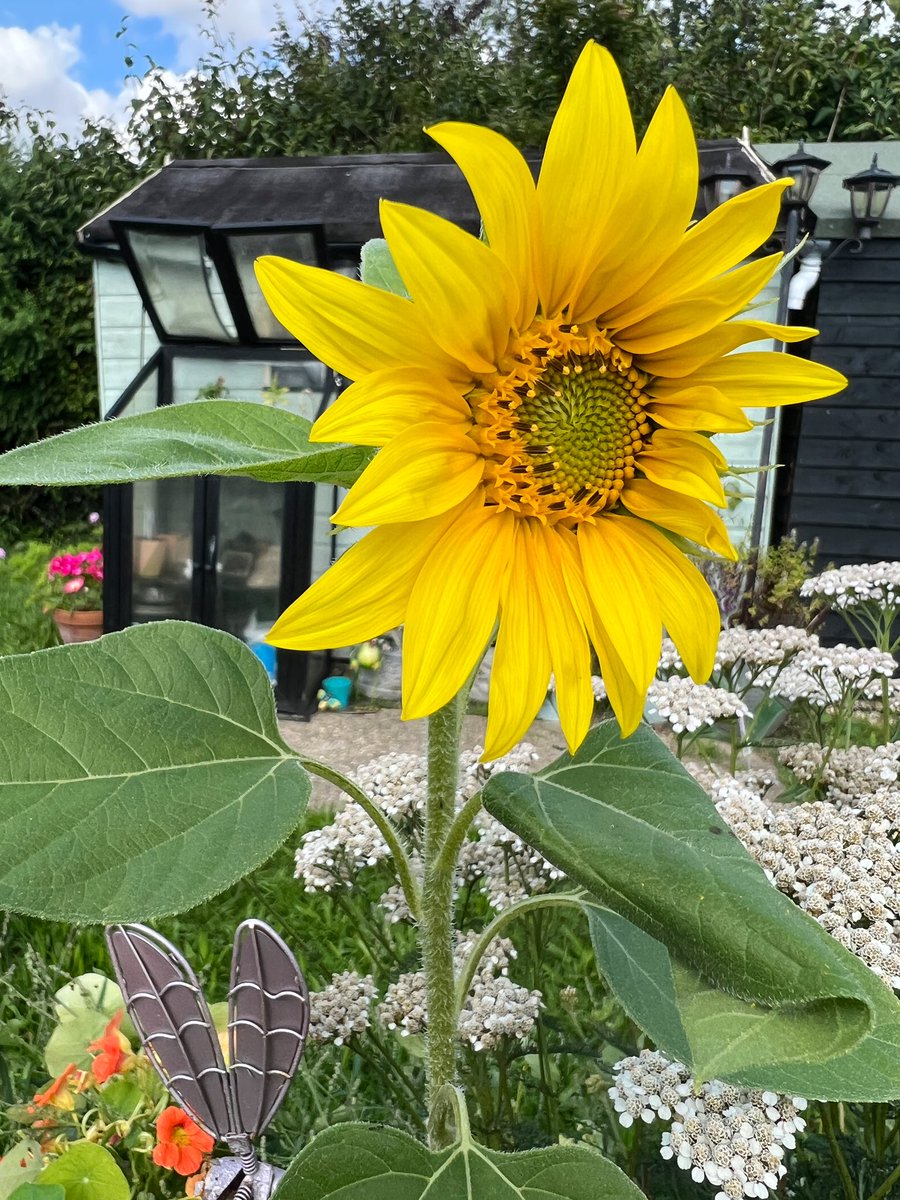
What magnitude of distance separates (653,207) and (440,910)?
0.36 metres

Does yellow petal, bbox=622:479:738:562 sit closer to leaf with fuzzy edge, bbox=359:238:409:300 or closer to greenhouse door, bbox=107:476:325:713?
leaf with fuzzy edge, bbox=359:238:409:300

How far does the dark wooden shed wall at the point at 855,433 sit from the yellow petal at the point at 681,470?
13.6ft

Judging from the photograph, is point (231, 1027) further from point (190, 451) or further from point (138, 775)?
point (190, 451)

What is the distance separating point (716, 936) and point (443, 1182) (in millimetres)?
224

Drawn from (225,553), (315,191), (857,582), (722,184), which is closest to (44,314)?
(315,191)

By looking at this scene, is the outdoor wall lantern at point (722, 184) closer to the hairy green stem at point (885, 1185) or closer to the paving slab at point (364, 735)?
the paving slab at point (364, 735)

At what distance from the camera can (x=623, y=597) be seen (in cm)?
43

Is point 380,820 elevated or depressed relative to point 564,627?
depressed

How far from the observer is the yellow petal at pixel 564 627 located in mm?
422

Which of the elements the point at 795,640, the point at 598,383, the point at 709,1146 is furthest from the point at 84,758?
the point at 795,640

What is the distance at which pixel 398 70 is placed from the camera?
8055mm

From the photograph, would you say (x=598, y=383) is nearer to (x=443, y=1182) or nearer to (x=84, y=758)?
(x=84, y=758)

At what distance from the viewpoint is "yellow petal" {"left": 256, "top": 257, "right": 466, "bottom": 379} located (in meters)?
0.37

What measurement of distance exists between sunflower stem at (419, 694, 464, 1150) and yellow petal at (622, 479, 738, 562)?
0.45 ft
